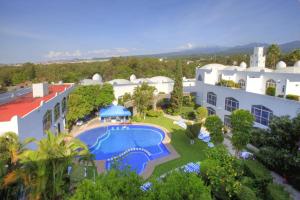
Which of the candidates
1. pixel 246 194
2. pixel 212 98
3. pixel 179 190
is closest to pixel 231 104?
pixel 212 98

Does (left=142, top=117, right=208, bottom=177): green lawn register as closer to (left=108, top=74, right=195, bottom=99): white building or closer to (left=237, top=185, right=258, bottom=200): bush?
(left=237, top=185, right=258, bottom=200): bush

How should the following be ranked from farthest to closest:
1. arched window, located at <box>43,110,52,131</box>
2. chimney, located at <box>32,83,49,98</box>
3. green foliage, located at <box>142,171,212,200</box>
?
chimney, located at <box>32,83,49,98</box> < arched window, located at <box>43,110,52,131</box> < green foliage, located at <box>142,171,212,200</box>

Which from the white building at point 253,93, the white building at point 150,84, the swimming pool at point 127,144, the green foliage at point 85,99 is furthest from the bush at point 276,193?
the white building at point 150,84

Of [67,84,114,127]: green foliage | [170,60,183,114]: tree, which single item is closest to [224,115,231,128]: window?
[170,60,183,114]: tree

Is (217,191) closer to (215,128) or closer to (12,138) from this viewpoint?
(215,128)

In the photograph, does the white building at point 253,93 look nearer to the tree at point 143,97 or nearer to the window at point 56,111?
the tree at point 143,97
